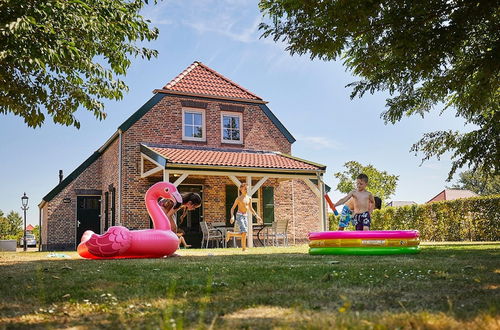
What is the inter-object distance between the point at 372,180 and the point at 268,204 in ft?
86.0

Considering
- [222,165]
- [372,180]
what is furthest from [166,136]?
[372,180]

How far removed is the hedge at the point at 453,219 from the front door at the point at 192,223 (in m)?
10.1

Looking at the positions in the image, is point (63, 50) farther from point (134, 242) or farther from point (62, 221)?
point (62, 221)

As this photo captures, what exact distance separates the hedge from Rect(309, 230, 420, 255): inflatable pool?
11476 millimetres

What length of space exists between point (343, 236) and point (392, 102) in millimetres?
2805

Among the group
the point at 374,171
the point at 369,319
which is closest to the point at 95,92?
the point at 369,319

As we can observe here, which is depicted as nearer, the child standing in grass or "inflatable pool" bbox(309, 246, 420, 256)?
"inflatable pool" bbox(309, 246, 420, 256)

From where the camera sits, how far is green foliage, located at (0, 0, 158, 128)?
8.57 meters

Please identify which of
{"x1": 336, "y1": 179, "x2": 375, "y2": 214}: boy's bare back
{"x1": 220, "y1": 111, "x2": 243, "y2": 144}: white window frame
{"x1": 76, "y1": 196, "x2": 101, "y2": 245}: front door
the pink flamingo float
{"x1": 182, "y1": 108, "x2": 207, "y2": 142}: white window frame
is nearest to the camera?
the pink flamingo float

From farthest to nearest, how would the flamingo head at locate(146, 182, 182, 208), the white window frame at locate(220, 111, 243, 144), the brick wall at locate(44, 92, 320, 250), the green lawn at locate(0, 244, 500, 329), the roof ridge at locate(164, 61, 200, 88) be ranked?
the white window frame at locate(220, 111, 243, 144) < the roof ridge at locate(164, 61, 200, 88) < the brick wall at locate(44, 92, 320, 250) < the flamingo head at locate(146, 182, 182, 208) < the green lawn at locate(0, 244, 500, 329)

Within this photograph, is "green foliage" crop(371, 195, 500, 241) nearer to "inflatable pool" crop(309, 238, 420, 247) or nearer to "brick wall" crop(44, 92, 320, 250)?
"brick wall" crop(44, 92, 320, 250)

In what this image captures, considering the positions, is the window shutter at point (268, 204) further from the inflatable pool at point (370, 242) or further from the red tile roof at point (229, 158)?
the inflatable pool at point (370, 242)

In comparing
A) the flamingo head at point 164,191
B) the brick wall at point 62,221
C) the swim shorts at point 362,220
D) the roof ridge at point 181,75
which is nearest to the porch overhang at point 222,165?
the roof ridge at point 181,75

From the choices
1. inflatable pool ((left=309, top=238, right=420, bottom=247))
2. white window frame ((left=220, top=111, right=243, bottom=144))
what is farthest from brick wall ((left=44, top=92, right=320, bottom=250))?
inflatable pool ((left=309, top=238, right=420, bottom=247))
